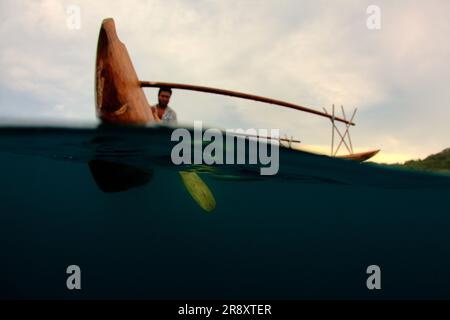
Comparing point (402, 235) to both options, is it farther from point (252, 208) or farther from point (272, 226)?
point (252, 208)

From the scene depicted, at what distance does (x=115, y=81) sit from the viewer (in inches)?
212

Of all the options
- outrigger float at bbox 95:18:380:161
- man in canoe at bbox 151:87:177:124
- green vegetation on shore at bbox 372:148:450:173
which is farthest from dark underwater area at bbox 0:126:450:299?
outrigger float at bbox 95:18:380:161

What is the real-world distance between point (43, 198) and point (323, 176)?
41.3m

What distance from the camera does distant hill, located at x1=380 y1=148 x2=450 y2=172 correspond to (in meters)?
16.2

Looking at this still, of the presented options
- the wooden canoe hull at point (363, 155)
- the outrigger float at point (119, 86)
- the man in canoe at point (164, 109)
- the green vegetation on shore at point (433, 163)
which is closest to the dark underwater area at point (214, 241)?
the green vegetation on shore at point (433, 163)

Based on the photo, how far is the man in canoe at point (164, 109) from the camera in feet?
22.3

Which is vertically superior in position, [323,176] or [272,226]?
[323,176]

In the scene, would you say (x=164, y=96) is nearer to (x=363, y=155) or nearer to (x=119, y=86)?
(x=119, y=86)

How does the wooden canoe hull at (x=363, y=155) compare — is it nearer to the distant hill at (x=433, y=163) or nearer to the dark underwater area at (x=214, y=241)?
the distant hill at (x=433, y=163)

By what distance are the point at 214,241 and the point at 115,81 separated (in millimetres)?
69530

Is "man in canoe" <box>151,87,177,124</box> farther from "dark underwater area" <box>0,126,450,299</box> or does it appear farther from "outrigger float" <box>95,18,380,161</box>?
"dark underwater area" <box>0,126,450,299</box>

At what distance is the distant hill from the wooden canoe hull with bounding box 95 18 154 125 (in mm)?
13796
